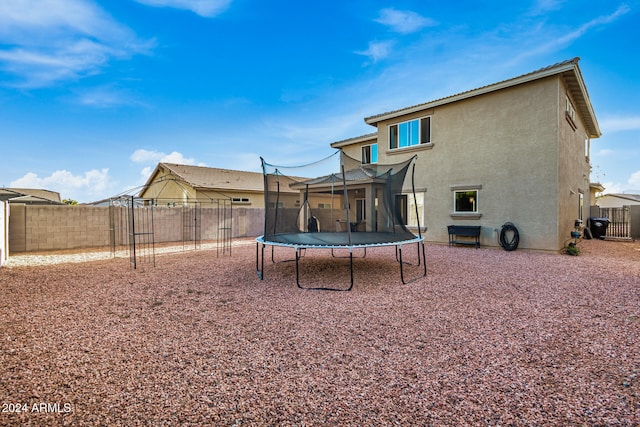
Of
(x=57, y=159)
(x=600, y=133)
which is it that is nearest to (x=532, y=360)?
(x=600, y=133)

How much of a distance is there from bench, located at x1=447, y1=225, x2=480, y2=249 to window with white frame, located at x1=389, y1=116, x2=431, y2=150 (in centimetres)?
322

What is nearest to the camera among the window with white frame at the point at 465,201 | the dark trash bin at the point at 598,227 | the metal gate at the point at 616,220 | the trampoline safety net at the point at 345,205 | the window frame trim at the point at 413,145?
the trampoline safety net at the point at 345,205

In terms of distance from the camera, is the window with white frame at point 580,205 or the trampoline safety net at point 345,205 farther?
the window with white frame at point 580,205

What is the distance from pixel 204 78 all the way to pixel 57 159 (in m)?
9.02

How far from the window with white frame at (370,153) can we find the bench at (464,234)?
4.91 m

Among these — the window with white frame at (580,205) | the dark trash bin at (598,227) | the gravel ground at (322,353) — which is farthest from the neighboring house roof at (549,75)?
the gravel ground at (322,353)

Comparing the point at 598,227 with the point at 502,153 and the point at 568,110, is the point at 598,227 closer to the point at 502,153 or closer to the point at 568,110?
the point at 568,110

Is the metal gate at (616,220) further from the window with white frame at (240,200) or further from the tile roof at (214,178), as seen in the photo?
the window with white frame at (240,200)

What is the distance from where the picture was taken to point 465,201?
9.48 meters

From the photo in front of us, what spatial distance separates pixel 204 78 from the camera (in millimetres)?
11156

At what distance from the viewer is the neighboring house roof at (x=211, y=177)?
622 inches

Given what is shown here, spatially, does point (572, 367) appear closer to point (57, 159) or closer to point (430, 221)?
point (430, 221)

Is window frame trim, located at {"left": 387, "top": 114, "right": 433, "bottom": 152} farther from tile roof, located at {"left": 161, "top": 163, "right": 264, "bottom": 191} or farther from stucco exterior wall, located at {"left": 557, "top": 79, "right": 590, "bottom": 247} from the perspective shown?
tile roof, located at {"left": 161, "top": 163, "right": 264, "bottom": 191}

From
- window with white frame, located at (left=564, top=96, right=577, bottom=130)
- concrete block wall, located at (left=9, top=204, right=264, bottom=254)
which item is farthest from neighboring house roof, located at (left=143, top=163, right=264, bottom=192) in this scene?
window with white frame, located at (left=564, top=96, right=577, bottom=130)
